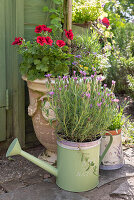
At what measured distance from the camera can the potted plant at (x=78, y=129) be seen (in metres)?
2.04

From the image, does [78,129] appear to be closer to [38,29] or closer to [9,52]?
[38,29]

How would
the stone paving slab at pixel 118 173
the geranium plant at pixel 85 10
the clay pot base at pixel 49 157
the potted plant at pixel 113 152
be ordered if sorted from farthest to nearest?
the geranium plant at pixel 85 10
the clay pot base at pixel 49 157
the potted plant at pixel 113 152
the stone paving slab at pixel 118 173

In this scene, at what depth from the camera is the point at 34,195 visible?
211 centimetres

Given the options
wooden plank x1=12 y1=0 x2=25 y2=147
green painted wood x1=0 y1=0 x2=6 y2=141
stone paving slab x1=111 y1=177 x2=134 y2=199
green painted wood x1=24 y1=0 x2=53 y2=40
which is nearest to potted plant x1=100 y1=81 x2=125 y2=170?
stone paving slab x1=111 y1=177 x2=134 y2=199

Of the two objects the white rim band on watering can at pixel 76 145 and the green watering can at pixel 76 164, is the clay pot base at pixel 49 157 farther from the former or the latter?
the white rim band on watering can at pixel 76 145

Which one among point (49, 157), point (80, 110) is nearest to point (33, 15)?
point (80, 110)

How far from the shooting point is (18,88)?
2.73 m

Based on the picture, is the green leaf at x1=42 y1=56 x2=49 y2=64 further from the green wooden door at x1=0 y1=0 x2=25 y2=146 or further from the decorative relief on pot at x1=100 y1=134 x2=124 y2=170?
the decorative relief on pot at x1=100 y1=134 x2=124 y2=170

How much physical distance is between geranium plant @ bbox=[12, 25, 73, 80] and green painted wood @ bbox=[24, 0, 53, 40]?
307mm

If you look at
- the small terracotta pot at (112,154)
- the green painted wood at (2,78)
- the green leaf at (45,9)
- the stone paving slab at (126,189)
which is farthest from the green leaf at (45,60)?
the stone paving slab at (126,189)

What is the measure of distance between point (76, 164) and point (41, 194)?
1.11 ft

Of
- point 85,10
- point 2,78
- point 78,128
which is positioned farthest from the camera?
point 85,10

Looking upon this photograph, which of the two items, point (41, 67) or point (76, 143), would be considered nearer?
point (76, 143)

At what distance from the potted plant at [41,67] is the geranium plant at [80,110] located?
10.8 inches
